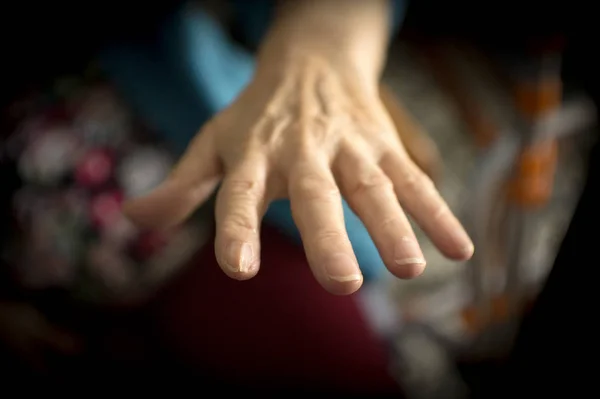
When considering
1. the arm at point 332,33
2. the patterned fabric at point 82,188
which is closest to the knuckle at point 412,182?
the arm at point 332,33

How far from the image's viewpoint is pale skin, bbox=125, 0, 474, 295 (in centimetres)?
27

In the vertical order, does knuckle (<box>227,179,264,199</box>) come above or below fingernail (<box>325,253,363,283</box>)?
above

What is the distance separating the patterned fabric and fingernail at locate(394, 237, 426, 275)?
63 cm

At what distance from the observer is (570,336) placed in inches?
11.4

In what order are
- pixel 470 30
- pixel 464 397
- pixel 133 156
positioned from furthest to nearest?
1. pixel 133 156
2. pixel 464 397
3. pixel 470 30

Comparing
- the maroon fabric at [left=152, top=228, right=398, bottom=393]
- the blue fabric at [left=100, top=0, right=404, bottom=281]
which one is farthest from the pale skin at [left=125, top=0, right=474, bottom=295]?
the maroon fabric at [left=152, top=228, right=398, bottom=393]

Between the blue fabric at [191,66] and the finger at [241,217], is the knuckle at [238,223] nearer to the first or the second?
the finger at [241,217]

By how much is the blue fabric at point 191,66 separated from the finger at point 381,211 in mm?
183

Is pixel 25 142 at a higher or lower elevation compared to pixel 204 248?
higher

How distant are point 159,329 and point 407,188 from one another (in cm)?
67

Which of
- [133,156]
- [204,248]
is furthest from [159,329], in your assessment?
[133,156]

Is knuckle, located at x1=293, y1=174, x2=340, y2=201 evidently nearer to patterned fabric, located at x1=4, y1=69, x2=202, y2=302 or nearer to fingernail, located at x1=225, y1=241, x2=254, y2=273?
fingernail, located at x1=225, y1=241, x2=254, y2=273

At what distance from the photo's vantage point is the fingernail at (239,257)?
0.27 m

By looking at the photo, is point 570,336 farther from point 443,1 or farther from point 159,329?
point 159,329
